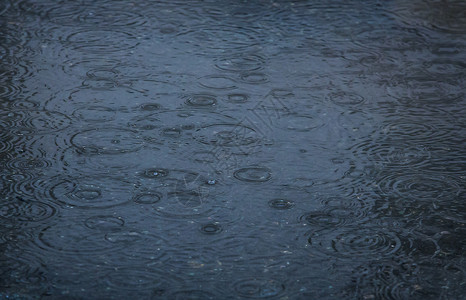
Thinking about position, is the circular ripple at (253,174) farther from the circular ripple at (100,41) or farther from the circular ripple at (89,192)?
the circular ripple at (100,41)

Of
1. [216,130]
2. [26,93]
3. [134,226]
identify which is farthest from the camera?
Answer: [26,93]

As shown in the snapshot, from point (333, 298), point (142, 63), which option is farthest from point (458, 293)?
point (142, 63)

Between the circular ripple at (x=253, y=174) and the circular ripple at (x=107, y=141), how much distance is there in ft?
1.52

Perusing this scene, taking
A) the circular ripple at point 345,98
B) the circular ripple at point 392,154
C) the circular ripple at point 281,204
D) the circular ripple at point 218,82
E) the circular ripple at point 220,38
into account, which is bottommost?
the circular ripple at point 281,204

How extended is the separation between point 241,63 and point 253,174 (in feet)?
3.65

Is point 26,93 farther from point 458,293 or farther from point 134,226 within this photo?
point 458,293

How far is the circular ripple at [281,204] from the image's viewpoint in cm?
255

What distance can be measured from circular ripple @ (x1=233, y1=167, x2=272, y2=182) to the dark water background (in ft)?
0.05

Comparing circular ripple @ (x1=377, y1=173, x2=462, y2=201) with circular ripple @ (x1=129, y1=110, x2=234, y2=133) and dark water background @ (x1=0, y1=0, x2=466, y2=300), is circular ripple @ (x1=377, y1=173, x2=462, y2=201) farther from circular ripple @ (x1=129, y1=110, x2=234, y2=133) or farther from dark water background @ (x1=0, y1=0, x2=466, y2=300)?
circular ripple @ (x1=129, y1=110, x2=234, y2=133)

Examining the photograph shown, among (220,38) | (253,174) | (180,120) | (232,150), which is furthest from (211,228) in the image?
(220,38)

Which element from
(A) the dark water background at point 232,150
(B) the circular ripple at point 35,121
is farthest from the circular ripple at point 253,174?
(B) the circular ripple at point 35,121

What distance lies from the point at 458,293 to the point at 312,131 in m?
1.15

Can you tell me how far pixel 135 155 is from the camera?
2.87m

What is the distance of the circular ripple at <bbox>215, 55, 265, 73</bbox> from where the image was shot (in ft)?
12.0
